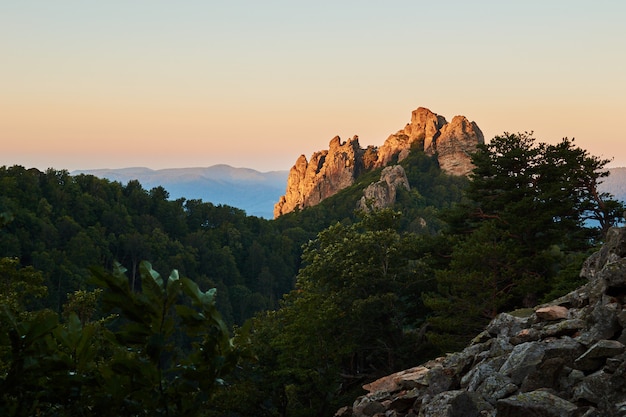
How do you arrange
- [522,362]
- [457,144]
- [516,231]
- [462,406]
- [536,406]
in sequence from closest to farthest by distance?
[536,406] < [462,406] < [522,362] < [516,231] < [457,144]

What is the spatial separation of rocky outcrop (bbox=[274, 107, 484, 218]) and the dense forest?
31.1 metres

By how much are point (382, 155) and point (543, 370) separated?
163m

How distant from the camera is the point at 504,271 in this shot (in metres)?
32.2

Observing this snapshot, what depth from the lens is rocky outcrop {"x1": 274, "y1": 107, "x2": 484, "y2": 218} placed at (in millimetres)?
159375

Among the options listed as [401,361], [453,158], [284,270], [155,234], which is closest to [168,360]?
[401,361]

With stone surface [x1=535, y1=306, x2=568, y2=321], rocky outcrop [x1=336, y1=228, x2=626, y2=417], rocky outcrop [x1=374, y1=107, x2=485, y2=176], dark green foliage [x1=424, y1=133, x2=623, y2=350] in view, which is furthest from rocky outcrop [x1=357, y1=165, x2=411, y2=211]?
stone surface [x1=535, y1=306, x2=568, y2=321]

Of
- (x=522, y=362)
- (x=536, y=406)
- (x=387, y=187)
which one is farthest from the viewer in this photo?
(x=387, y=187)

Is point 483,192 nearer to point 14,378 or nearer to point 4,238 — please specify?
point 14,378

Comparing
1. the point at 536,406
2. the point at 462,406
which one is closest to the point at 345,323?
the point at 462,406

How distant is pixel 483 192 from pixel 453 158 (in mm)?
123141

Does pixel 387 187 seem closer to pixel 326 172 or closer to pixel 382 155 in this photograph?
pixel 382 155

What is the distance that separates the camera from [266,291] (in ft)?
434

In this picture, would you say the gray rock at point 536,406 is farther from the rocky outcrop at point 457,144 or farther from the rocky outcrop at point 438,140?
the rocky outcrop at point 457,144

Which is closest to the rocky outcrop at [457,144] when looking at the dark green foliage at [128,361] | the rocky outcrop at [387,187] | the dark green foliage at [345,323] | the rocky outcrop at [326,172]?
the rocky outcrop at [387,187]
